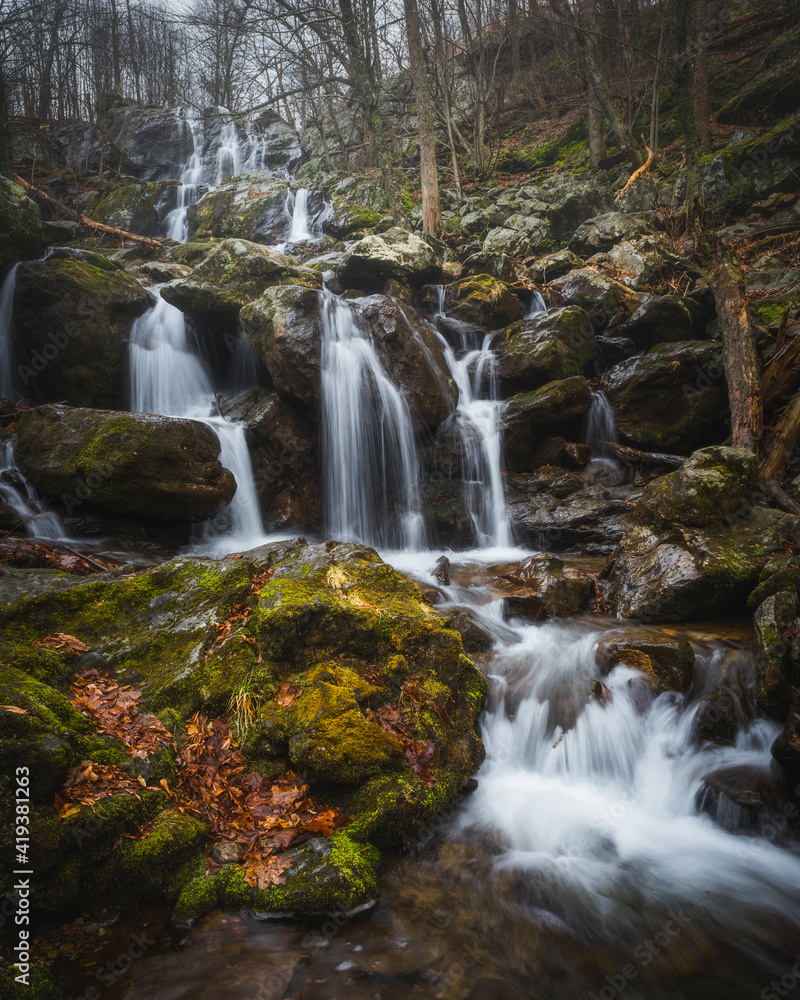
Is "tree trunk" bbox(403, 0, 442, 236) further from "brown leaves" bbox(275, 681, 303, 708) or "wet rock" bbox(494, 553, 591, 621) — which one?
"brown leaves" bbox(275, 681, 303, 708)

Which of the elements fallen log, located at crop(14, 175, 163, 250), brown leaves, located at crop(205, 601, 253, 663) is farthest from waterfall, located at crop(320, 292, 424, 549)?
fallen log, located at crop(14, 175, 163, 250)

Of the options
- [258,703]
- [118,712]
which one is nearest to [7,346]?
[118,712]

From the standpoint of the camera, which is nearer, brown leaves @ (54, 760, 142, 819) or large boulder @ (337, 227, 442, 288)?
brown leaves @ (54, 760, 142, 819)

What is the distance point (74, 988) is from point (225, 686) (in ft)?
5.45

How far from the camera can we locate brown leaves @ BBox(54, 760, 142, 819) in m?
2.50

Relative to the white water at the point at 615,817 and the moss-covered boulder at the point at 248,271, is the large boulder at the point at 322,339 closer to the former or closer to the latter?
the moss-covered boulder at the point at 248,271

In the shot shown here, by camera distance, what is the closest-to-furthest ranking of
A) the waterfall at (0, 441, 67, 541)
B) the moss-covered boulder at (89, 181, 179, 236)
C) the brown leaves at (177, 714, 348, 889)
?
1. the brown leaves at (177, 714, 348, 889)
2. the waterfall at (0, 441, 67, 541)
3. the moss-covered boulder at (89, 181, 179, 236)

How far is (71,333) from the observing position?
9047 mm

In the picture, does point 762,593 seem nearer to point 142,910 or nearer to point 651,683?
point 651,683

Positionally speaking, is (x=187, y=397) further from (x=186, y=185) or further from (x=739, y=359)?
(x=186, y=185)

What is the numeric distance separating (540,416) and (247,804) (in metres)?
8.69

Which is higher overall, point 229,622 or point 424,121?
point 424,121

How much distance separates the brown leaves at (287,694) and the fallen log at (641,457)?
26.4ft

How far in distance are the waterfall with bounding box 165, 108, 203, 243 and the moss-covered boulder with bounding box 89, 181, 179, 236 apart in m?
0.55
